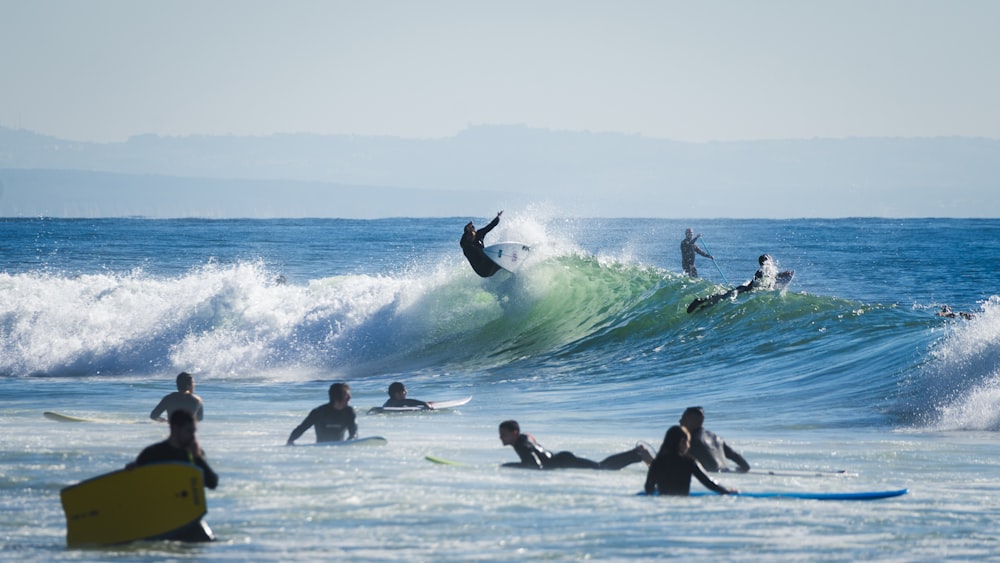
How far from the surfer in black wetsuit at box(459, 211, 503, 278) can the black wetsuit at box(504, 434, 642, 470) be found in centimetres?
1065

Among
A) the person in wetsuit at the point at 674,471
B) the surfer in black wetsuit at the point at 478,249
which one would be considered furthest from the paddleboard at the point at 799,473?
the surfer in black wetsuit at the point at 478,249

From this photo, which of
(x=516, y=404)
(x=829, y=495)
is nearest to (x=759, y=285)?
(x=516, y=404)

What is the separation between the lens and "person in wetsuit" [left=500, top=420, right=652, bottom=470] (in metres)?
11.0

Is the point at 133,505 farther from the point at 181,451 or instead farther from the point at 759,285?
the point at 759,285

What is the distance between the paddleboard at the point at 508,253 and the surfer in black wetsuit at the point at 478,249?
14 cm

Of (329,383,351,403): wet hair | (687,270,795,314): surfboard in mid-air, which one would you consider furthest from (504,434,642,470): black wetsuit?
(687,270,795,314): surfboard in mid-air

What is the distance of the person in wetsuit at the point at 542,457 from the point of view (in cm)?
1102

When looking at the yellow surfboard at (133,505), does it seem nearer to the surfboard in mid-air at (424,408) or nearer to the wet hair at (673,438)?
the wet hair at (673,438)

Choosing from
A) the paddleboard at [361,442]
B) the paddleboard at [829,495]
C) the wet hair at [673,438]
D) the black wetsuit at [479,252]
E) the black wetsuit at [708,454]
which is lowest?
the paddleboard at [829,495]

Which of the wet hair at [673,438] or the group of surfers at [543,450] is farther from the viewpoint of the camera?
the wet hair at [673,438]

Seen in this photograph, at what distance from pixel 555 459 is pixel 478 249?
13294 mm

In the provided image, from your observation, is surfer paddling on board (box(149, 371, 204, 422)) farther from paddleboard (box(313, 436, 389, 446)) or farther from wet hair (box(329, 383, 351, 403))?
paddleboard (box(313, 436, 389, 446))

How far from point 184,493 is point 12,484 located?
2984mm

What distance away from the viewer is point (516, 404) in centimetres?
1778
